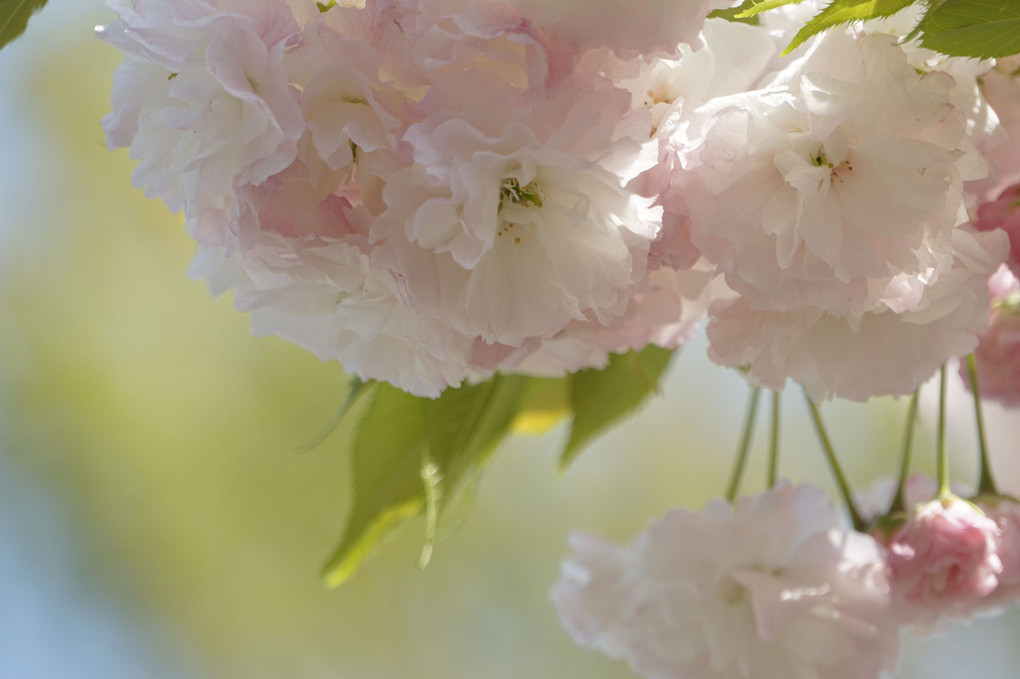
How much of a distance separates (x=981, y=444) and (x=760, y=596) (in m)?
Result: 0.17

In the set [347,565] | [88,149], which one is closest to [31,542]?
[88,149]

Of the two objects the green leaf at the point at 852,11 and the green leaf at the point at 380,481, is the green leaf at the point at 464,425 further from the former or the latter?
the green leaf at the point at 852,11

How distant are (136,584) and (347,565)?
2.49 metres

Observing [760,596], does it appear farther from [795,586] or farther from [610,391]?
[610,391]

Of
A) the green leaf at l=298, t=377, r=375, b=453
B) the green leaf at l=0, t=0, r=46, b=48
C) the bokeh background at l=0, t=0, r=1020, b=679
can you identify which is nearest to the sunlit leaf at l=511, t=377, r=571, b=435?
the green leaf at l=298, t=377, r=375, b=453

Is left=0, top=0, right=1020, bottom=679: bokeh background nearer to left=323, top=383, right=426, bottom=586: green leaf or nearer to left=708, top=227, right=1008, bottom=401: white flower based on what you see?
left=323, top=383, right=426, bottom=586: green leaf

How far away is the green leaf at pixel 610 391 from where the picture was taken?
0.60 metres

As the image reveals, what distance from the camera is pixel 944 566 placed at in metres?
0.50

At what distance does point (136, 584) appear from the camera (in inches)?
110

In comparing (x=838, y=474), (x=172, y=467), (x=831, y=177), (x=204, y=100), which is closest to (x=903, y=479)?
(x=838, y=474)

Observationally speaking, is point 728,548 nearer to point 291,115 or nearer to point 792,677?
point 792,677

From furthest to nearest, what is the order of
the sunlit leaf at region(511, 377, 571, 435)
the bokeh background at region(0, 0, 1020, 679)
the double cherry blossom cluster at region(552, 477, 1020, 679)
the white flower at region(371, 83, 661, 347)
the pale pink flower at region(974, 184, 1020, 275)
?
1. the bokeh background at region(0, 0, 1020, 679)
2. the sunlit leaf at region(511, 377, 571, 435)
3. the double cherry blossom cluster at region(552, 477, 1020, 679)
4. the pale pink flower at region(974, 184, 1020, 275)
5. the white flower at region(371, 83, 661, 347)

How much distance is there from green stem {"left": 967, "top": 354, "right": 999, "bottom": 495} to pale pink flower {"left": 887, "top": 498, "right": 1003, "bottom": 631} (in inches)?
2.1

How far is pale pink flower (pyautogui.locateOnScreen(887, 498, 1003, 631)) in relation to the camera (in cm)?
51
